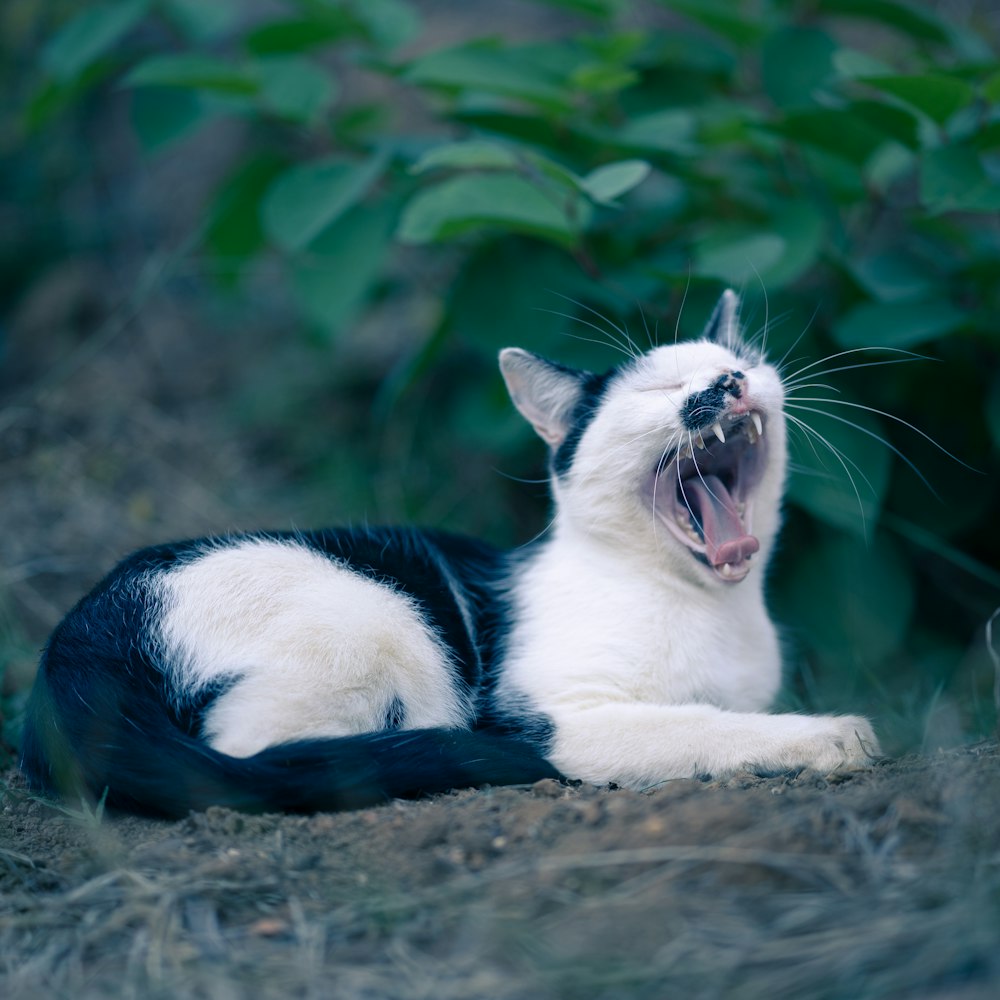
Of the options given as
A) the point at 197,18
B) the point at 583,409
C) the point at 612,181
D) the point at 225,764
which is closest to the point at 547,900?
the point at 225,764

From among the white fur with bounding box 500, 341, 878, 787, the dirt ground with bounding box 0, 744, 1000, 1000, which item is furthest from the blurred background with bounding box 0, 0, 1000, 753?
the dirt ground with bounding box 0, 744, 1000, 1000

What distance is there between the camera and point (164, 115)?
12.5ft

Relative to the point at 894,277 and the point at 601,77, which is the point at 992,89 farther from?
the point at 601,77

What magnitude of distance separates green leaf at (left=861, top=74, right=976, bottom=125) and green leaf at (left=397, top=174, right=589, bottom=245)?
35.7 inches

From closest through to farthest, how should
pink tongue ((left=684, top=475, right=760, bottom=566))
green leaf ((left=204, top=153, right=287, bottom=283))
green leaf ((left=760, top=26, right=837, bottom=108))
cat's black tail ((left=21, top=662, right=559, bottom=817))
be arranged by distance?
cat's black tail ((left=21, top=662, right=559, bottom=817)) < pink tongue ((left=684, top=475, right=760, bottom=566)) < green leaf ((left=760, top=26, right=837, bottom=108)) < green leaf ((left=204, top=153, right=287, bottom=283))

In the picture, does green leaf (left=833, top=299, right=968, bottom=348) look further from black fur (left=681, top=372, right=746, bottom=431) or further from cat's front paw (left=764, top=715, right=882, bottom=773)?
cat's front paw (left=764, top=715, right=882, bottom=773)

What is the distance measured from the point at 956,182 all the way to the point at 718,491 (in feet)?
3.92

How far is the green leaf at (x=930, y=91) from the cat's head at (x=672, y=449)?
0.85 meters

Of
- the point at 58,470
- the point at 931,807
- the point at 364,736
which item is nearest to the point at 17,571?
the point at 58,470

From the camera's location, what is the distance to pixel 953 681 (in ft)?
10.7

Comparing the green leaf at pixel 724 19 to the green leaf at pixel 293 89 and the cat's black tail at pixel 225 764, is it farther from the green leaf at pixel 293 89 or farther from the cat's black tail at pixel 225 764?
the cat's black tail at pixel 225 764

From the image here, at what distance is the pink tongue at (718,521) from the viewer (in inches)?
98.0

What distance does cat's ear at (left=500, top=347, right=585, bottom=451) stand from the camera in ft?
8.70

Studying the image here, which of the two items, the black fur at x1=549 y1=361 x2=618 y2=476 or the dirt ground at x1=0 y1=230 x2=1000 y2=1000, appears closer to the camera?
the dirt ground at x1=0 y1=230 x2=1000 y2=1000
